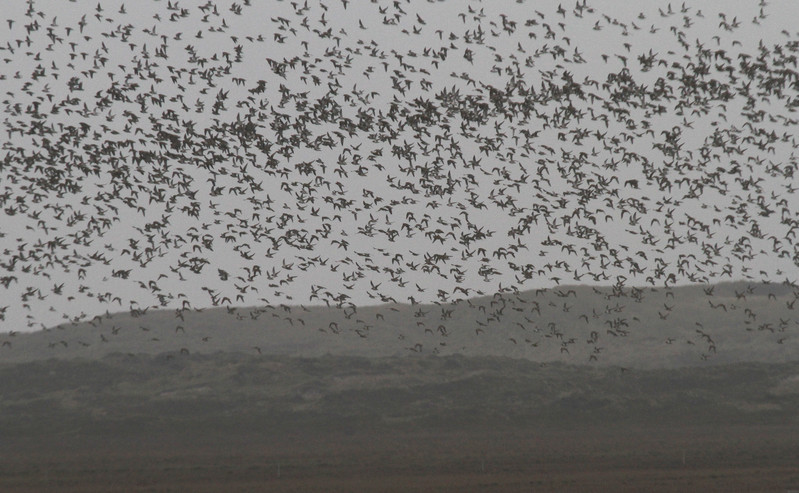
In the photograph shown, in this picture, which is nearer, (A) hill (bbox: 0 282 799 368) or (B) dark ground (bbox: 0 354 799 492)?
(B) dark ground (bbox: 0 354 799 492)

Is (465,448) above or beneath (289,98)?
beneath

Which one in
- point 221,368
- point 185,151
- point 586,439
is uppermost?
point 185,151

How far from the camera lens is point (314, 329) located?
10781 centimetres

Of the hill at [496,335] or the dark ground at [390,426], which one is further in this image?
the hill at [496,335]

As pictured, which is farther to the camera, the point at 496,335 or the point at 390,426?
the point at 496,335

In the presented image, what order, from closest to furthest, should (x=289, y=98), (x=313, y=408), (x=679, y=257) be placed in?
(x=289, y=98), (x=679, y=257), (x=313, y=408)

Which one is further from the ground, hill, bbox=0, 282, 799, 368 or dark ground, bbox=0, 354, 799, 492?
hill, bbox=0, 282, 799, 368

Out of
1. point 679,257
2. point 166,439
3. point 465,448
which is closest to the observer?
point 679,257

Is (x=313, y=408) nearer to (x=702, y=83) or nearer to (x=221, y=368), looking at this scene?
(x=221, y=368)

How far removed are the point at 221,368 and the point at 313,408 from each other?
12142mm

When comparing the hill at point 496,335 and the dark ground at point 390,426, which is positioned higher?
the hill at point 496,335

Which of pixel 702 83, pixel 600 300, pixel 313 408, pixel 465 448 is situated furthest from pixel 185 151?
pixel 600 300

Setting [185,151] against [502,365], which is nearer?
[185,151]

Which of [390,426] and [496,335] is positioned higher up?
[496,335]
